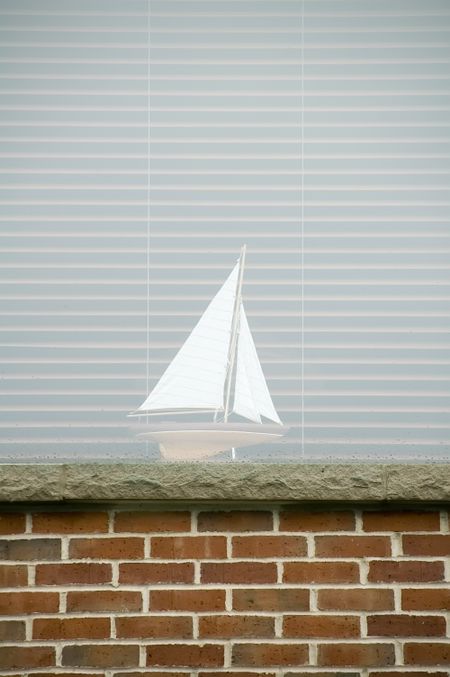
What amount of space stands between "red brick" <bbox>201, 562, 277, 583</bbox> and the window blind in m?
0.31

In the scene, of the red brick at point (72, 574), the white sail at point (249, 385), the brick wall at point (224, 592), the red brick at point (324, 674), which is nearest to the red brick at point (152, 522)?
the brick wall at point (224, 592)

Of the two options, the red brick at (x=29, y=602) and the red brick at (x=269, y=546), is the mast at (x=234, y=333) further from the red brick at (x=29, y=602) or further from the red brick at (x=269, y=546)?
Result: the red brick at (x=29, y=602)

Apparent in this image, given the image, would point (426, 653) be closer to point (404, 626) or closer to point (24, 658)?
point (404, 626)

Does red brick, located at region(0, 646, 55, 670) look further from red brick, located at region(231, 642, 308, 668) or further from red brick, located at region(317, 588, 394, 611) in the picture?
red brick, located at region(317, 588, 394, 611)

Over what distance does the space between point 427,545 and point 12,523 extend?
1.19 m

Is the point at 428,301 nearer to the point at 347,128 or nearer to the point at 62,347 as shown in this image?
the point at 347,128

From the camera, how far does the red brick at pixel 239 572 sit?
2.08 meters

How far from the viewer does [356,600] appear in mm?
2084

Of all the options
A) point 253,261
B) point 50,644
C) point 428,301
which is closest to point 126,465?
point 50,644

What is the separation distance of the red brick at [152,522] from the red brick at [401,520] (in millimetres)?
522

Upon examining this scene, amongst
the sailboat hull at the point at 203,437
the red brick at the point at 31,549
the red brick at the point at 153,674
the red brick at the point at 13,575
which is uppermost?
the sailboat hull at the point at 203,437

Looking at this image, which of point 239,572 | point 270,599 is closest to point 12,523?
point 239,572

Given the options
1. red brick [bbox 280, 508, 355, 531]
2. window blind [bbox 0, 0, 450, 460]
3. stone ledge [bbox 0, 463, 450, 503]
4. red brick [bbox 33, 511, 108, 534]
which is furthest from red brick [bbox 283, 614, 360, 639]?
red brick [bbox 33, 511, 108, 534]

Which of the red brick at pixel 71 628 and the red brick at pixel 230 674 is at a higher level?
the red brick at pixel 71 628
